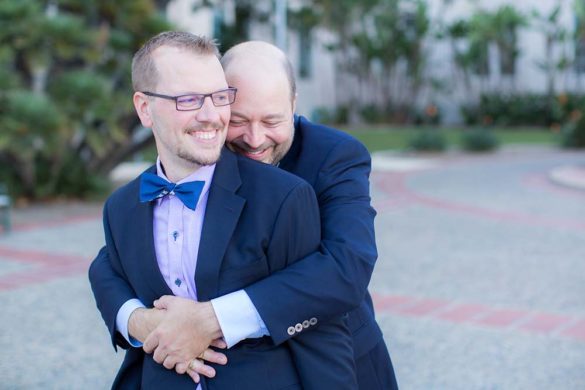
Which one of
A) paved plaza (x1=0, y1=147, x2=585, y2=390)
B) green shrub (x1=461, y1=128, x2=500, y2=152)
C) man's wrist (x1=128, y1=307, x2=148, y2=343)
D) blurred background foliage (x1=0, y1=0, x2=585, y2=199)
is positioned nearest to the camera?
man's wrist (x1=128, y1=307, x2=148, y2=343)

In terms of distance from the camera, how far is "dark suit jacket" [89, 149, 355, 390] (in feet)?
7.18

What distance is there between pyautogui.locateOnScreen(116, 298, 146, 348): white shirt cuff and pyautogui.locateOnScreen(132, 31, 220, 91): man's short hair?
1.75ft

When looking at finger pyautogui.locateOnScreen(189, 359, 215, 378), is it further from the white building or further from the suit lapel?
the white building

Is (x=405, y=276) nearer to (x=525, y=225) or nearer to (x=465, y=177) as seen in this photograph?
(x=525, y=225)

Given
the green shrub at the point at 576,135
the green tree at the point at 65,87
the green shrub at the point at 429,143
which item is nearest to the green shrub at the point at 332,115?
the green shrub at the point at 429,143

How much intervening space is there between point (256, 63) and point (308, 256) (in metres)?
0.50

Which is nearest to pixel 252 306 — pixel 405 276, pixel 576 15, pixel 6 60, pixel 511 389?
pixel 511 389

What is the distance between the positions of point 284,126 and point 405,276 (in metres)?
5.11

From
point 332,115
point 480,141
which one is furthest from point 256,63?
point 332,115

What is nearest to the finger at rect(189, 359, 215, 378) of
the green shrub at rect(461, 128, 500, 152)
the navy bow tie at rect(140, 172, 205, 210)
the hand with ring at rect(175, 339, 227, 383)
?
the hand with ring at rect(175, 339, 227, 383)

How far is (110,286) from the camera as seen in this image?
2.38 metres

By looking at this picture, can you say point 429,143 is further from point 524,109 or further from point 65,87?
point 524,109

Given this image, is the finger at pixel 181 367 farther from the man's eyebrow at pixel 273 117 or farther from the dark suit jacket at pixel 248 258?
the man's eyebrow at pixel 273 117

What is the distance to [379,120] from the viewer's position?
35094 mm
